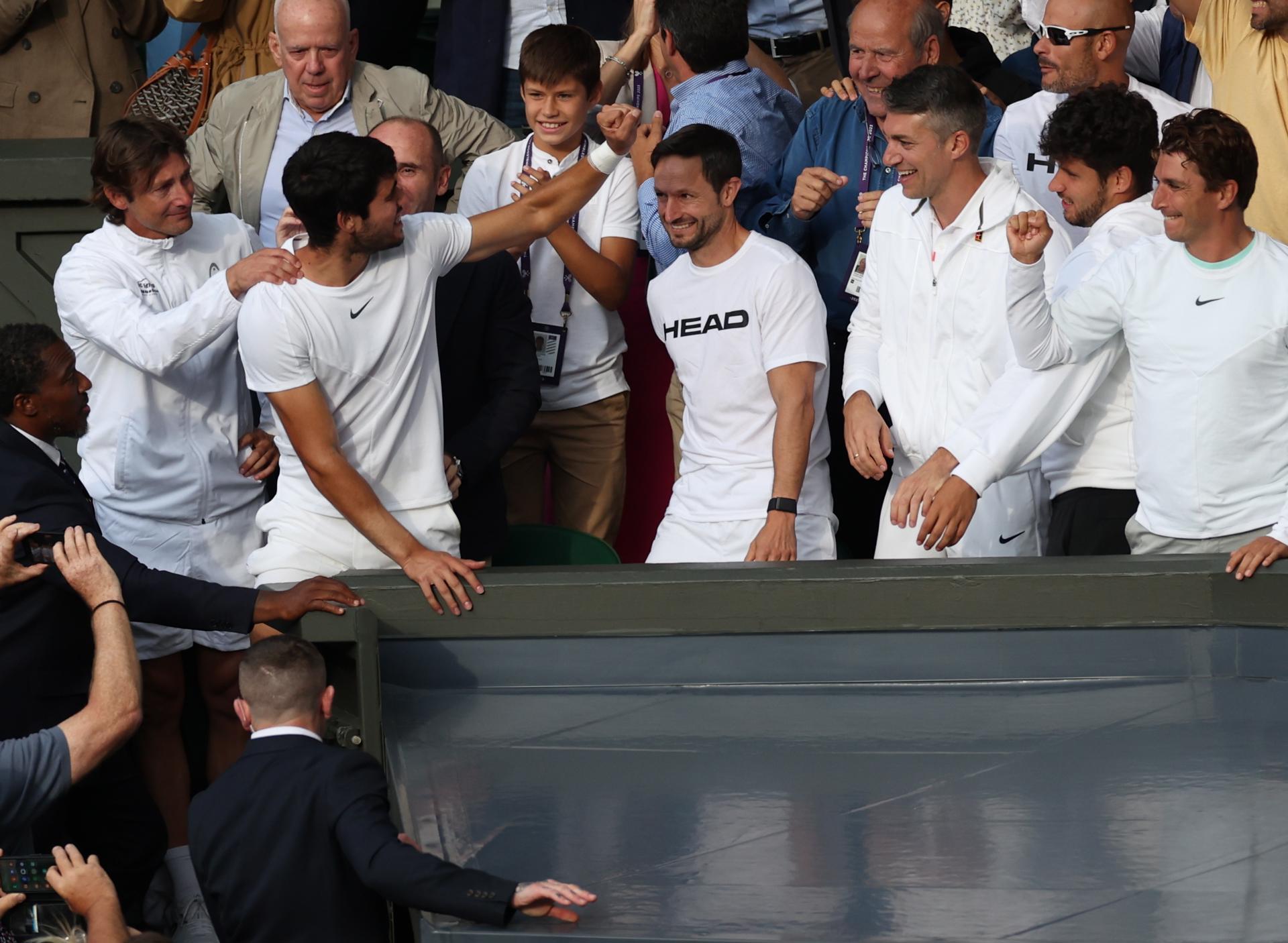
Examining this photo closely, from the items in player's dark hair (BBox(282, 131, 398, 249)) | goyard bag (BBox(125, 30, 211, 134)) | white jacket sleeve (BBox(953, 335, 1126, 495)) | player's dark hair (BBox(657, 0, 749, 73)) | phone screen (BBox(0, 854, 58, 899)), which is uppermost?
player's dark hair (BBox(657, 0, 749, 73))

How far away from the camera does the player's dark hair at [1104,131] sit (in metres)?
5.12

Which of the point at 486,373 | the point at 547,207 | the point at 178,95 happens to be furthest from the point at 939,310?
the point at 178,95

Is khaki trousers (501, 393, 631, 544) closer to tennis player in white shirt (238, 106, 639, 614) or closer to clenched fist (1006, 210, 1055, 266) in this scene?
tennis player in white shirt (238, 106, 639, 614)

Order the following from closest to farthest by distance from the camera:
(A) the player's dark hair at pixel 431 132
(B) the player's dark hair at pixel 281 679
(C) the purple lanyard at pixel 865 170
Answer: (B) the player's dark hair at pixel 281 679, (A) the player's dark hair at pixel 431 132, (C) the purple lanyard at pixel 865 170

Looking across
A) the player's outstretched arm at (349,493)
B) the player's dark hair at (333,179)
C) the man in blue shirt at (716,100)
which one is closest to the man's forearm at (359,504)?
the player's outstretched arm at (349,493)

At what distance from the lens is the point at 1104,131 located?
516 centimetres

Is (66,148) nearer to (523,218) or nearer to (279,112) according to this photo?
(279,112)

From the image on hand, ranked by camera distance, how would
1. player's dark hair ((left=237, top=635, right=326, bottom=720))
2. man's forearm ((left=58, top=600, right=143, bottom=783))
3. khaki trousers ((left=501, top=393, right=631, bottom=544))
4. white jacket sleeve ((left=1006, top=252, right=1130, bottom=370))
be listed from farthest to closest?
khaki trousers ((left=501, top=393, right=631, bottom=544)) → white jacket sleeve ((left=1006, top=252, right=1130, bottom=370)) → man's forearm ((left=58, top=600, right=143, bottom=783)) → player's dark hair ((left=237, top=635, right=326, bottom=720))

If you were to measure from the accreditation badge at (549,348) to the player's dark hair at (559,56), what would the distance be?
0.83 m

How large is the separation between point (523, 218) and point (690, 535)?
1112mm

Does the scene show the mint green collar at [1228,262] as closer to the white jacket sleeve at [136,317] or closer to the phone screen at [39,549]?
the white jacket sleeve at [136,317]

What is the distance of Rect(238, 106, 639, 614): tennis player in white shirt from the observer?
4.65m

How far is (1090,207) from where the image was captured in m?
5.29

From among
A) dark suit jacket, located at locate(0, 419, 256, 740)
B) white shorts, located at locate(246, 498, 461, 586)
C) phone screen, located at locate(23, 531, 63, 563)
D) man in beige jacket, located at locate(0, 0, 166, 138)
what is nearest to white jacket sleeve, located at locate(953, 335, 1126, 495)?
white shorts, located at locate(246, 498, 461, 586)
